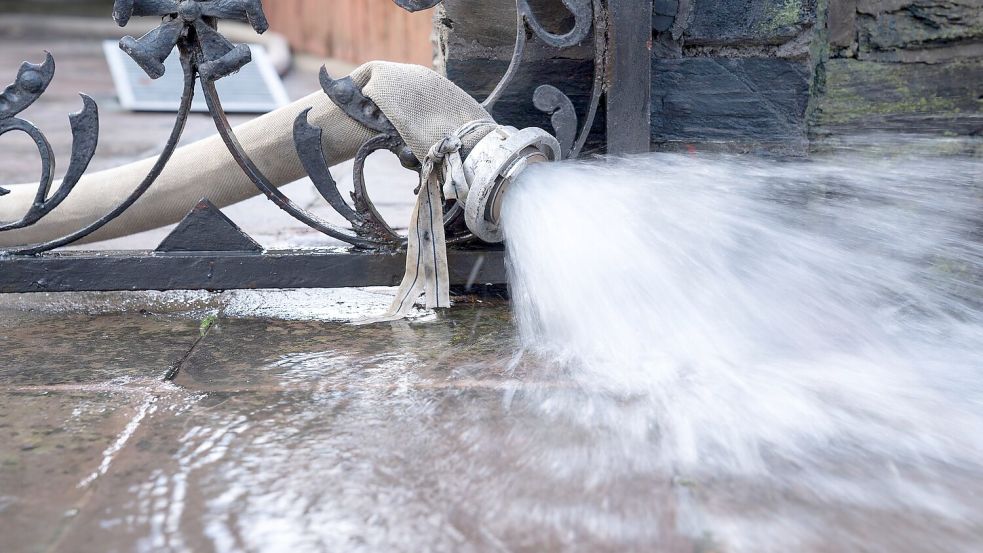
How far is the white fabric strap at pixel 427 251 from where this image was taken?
6.42 feet

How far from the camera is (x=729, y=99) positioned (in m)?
2.25

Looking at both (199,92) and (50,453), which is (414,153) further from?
(199,92)

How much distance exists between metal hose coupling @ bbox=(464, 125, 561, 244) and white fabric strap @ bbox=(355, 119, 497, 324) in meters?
0.08

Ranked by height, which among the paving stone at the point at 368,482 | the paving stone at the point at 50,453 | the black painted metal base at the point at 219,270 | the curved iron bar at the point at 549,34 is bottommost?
the paving stone at the point at 368,482

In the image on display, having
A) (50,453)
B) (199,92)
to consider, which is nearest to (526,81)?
(50,453)

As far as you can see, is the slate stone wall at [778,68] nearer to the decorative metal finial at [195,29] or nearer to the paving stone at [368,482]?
the decorative metal finial at [195,29]

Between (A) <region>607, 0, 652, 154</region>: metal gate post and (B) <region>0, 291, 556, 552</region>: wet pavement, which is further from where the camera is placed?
(A) <region>607, 0, 652, 154</region>: metal gate post

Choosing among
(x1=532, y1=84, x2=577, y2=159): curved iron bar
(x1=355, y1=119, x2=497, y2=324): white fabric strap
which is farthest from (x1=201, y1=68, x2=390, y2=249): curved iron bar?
(x1=532, y1=84, x2=577, y2=159): curved iron bar

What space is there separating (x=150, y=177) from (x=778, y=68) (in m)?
1.40

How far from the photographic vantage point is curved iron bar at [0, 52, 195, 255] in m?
1.93

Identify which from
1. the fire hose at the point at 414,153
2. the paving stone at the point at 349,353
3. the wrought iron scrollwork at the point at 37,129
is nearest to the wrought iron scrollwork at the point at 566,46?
the fire hose at the point at 414,153

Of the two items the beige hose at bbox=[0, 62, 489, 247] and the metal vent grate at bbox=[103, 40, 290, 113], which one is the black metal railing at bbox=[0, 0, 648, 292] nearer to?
the beige hose at bbox=[0, 62, 489, 247]

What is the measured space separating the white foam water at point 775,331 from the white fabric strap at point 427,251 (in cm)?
16

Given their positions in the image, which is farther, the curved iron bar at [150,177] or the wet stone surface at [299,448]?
the curved iron bar at [150,177]
